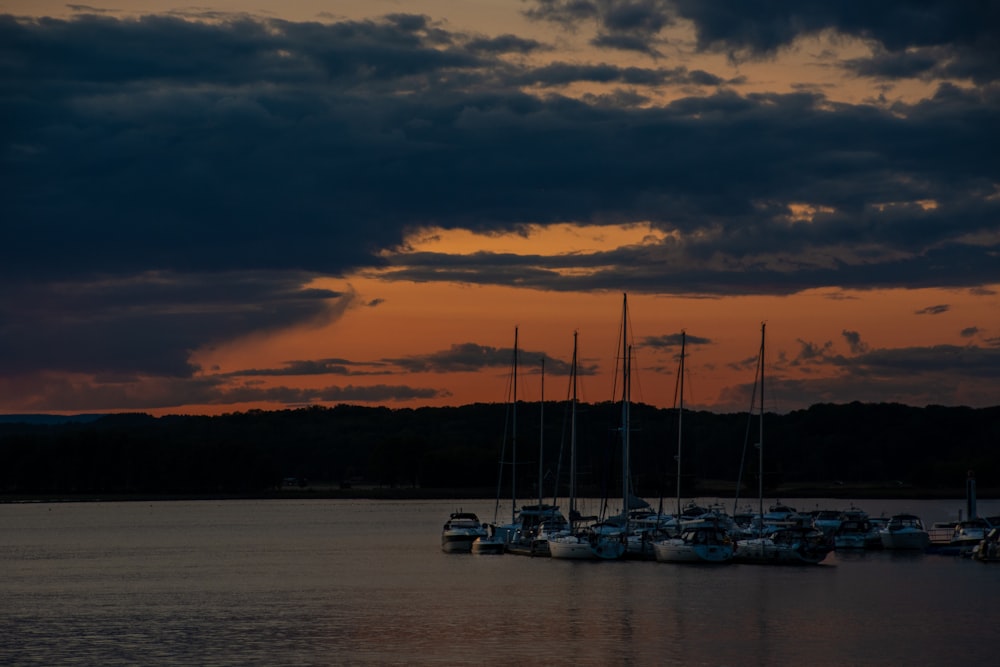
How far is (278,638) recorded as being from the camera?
190 feet

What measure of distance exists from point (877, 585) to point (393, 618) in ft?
90.5

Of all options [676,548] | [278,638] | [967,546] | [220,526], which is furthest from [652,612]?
[220,526]

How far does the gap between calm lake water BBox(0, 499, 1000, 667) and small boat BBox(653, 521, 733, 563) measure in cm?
110

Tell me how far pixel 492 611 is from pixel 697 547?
2365cm

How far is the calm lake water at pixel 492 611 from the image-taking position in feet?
173

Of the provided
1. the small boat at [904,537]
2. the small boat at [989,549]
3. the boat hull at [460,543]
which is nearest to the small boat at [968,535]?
the small boat at [989,549]

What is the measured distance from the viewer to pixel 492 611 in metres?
67.5

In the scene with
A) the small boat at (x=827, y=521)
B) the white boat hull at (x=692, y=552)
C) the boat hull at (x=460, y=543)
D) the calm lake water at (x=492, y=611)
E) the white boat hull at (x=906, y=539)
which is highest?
the small boat at (x=827, y=521)

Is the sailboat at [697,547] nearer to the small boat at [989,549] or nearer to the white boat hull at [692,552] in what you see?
the white boat hull at [692,552]

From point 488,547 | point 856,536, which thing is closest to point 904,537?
point 856,536

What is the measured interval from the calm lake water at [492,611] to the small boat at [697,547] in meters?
1.10

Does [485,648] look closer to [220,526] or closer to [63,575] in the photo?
[63,575]

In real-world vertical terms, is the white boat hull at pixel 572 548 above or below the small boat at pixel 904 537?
below

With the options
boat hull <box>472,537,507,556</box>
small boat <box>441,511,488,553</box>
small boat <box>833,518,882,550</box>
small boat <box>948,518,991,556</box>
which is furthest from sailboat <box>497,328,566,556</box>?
small boat <box>948,518,991,556</box>
